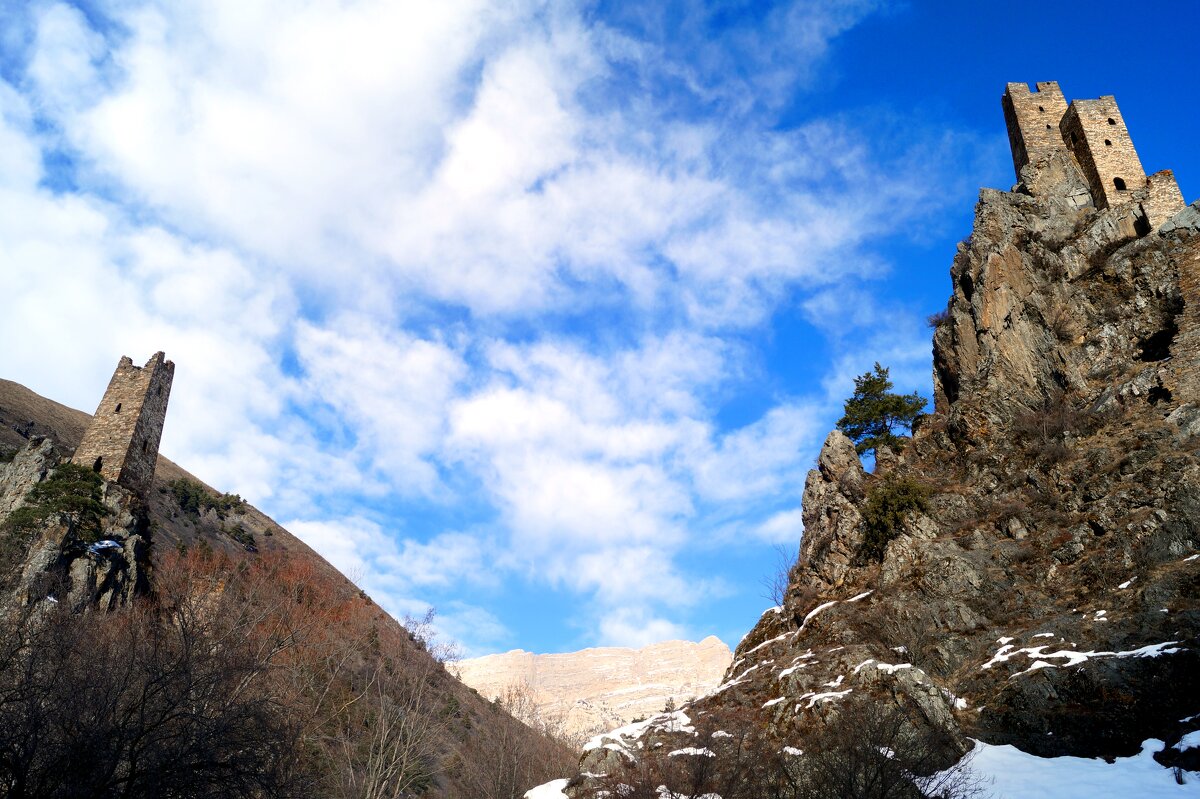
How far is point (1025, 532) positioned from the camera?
75.9 feet

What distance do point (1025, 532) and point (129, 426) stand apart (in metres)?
38.9

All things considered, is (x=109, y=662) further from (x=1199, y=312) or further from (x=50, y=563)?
(x=1199, y=312)

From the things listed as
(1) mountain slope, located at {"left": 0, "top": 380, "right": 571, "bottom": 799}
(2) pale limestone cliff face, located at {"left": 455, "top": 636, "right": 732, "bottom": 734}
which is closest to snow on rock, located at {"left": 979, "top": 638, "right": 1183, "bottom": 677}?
(1) mountain slope, located at {"left": 0, "top": 380, "right": 571, "bottom": 799}

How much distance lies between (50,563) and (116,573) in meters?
2.97

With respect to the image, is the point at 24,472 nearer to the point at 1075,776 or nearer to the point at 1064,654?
the point at 1075,776

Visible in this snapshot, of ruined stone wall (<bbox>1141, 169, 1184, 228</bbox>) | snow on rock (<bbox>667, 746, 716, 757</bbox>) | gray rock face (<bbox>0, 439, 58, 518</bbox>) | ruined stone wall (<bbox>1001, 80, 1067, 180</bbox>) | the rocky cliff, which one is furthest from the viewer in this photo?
ruined stone wall (<bbox>1001, 80, 1067, 180</bbox>)

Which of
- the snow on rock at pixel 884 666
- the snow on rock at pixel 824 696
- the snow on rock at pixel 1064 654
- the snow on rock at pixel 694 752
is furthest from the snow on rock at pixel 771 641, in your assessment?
the snow on rock at pixel 1064 654

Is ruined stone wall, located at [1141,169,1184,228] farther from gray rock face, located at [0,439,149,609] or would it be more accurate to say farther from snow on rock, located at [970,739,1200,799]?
gray rock face, located at [0,439,149,609]

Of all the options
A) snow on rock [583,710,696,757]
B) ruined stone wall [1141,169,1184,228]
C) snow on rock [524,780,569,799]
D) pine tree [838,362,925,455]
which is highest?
ruined stone wall [1141,169,1184,228]

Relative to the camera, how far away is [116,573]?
97.9ft

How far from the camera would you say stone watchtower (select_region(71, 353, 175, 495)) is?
112ft

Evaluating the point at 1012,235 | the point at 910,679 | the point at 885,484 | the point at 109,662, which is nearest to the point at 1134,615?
the point at 910,679

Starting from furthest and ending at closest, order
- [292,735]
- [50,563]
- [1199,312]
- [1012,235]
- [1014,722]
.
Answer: [1012,235] < [50,563] < [1199,312] < [292,735] < [1014,722]

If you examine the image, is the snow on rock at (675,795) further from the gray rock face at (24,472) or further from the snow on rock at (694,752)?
the gray rock face at (24,472)
